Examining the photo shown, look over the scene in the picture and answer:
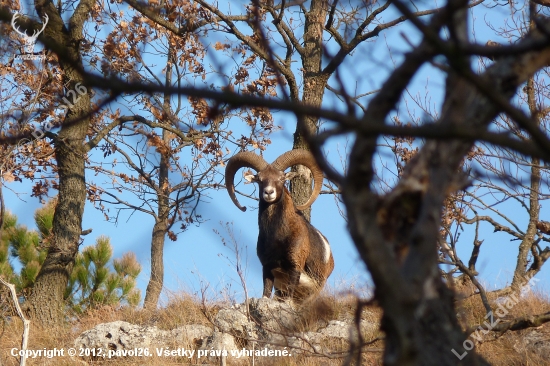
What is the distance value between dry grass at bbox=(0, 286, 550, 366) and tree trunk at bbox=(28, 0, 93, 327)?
0.75 metres

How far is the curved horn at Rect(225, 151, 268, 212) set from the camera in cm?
1123

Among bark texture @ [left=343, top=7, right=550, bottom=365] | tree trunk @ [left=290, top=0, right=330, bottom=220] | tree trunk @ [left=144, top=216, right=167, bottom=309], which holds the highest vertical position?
tree trunk @ [left=290, top=0, right=330, bottom=220]

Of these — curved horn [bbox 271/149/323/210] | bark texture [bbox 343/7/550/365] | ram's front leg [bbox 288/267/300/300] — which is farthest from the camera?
curved horn [bbox 271/149/323/210]

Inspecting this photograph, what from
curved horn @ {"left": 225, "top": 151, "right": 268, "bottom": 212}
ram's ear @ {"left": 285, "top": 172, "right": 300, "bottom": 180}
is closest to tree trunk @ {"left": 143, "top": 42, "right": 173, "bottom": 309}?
curved horn @ {"left": 225, "top": 151, "right": 268, "bottom": 212}

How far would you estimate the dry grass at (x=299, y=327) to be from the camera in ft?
26.2

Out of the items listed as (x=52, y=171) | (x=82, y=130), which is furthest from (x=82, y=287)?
(x=82, y=130)

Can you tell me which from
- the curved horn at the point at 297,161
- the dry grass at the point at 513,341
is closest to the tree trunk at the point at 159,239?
the curved horn at the point at 297,161

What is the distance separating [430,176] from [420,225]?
0.18 m

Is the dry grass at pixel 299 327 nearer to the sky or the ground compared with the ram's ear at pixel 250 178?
nearer to the ground

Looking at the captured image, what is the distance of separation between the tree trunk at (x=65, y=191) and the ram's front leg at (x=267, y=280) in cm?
331

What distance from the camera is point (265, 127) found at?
12.4 meters

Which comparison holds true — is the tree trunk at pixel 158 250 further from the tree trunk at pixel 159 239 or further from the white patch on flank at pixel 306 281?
the white patch on flank at pixel 306 281

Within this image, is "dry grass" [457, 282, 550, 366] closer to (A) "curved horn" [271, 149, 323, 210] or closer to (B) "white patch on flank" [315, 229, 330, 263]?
(B) "white patch on flank" [315, 229, 330, 263]

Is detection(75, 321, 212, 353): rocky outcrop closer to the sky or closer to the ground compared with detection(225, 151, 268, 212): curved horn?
closer to the ground
